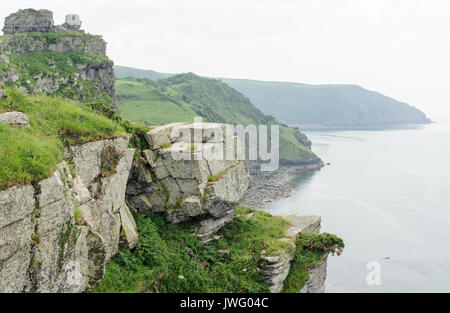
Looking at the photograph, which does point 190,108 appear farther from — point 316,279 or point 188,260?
point 188,260

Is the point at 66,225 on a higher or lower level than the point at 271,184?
higher

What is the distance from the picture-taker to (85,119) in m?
17.9

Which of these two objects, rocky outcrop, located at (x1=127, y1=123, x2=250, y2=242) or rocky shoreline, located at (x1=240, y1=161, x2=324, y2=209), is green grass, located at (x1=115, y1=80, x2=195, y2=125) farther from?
rocky outcrop, located at (x1=127, y1=123, x2=250, y2=242)

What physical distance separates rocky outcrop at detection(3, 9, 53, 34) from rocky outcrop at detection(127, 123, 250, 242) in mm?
A: 65187

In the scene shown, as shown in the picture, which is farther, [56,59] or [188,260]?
[56,59]

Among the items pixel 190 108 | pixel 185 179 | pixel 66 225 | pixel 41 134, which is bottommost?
pixel 66 225

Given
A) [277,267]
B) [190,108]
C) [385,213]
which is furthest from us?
[190,108]

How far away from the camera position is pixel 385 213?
79062 mm

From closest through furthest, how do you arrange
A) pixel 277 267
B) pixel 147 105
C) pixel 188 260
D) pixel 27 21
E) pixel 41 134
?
1. pixel 41 134
2. pixel 188 260
3. pixel 277 267
4. pixel 27 21
5. pixel 147 105

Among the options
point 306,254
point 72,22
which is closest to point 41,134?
point 306,254

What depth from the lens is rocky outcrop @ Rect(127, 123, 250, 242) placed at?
71.1 feet

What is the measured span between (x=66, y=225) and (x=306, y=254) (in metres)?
15.2

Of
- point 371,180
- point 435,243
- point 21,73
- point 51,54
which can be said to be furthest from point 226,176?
point 371,180

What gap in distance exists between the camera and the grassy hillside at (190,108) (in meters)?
124
